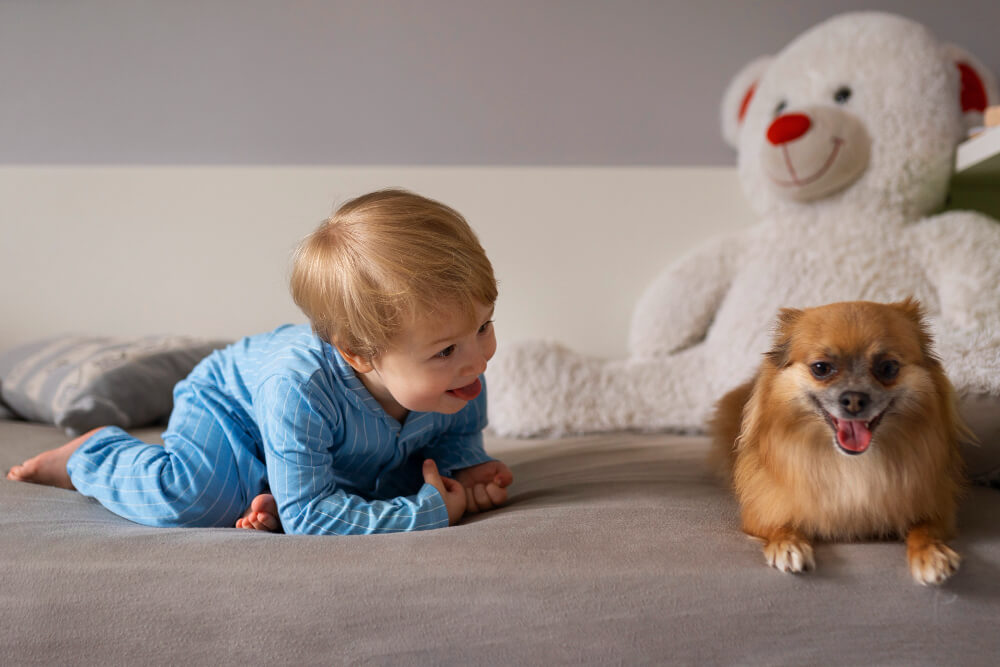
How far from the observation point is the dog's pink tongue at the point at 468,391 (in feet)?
3.68

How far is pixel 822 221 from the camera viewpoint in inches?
69.4

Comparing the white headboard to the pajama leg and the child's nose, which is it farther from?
the child's nose

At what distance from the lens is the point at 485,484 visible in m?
1.24

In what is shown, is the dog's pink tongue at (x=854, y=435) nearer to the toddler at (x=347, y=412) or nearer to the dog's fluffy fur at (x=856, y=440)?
the dog's fluffy fur at (x=856, y=440)

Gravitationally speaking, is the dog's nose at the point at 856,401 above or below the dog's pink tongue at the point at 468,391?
above

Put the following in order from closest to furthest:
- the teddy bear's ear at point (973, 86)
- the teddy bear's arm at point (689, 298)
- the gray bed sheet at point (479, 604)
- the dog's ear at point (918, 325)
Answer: the gray bed sheet at point (479, 604) → the dog's ear at point (918, 325) → the teddy bear's ear at point (973, 86) → the teddy bear's arm at point (689, 298)

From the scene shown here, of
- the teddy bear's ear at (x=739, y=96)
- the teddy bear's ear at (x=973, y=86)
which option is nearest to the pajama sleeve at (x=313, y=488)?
the teddy bear's ear at (x=739, y=96)

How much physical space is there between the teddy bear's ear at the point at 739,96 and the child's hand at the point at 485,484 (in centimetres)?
119

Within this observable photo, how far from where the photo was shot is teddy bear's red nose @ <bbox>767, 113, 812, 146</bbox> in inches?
66.3

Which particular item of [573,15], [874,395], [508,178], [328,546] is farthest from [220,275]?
[874,395]

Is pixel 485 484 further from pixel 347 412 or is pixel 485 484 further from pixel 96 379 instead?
pixel 96 379

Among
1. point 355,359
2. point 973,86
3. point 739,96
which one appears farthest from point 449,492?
point 973,86

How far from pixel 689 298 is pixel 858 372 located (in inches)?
38.1

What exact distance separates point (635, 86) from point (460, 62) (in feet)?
1.59
